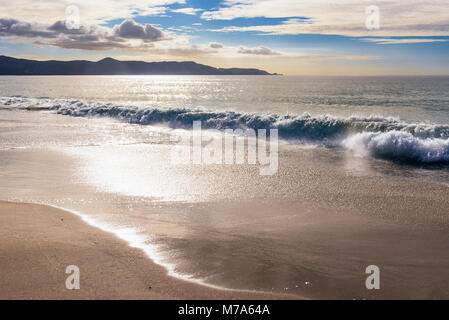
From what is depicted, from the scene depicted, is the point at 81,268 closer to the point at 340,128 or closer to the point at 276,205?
the point at 276,205

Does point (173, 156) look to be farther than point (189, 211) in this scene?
Yes

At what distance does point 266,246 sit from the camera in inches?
215

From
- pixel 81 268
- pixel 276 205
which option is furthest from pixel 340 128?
pixel 81 268

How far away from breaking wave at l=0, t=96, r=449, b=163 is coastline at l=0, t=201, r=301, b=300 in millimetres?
10225

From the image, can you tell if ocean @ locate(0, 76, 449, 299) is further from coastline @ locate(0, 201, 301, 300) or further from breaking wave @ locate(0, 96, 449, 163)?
coastline @ locate(0, 201, 301, 300)

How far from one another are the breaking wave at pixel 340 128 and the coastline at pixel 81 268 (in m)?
10.2

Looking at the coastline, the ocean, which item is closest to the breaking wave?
the ocean

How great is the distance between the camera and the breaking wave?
1273 centimetres

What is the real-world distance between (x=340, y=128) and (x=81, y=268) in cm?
1429

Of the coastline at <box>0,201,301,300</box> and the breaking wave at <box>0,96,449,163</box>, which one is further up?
the breaking wave at <box>0,96,449,163</box>

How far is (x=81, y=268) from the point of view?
15.2 feet
